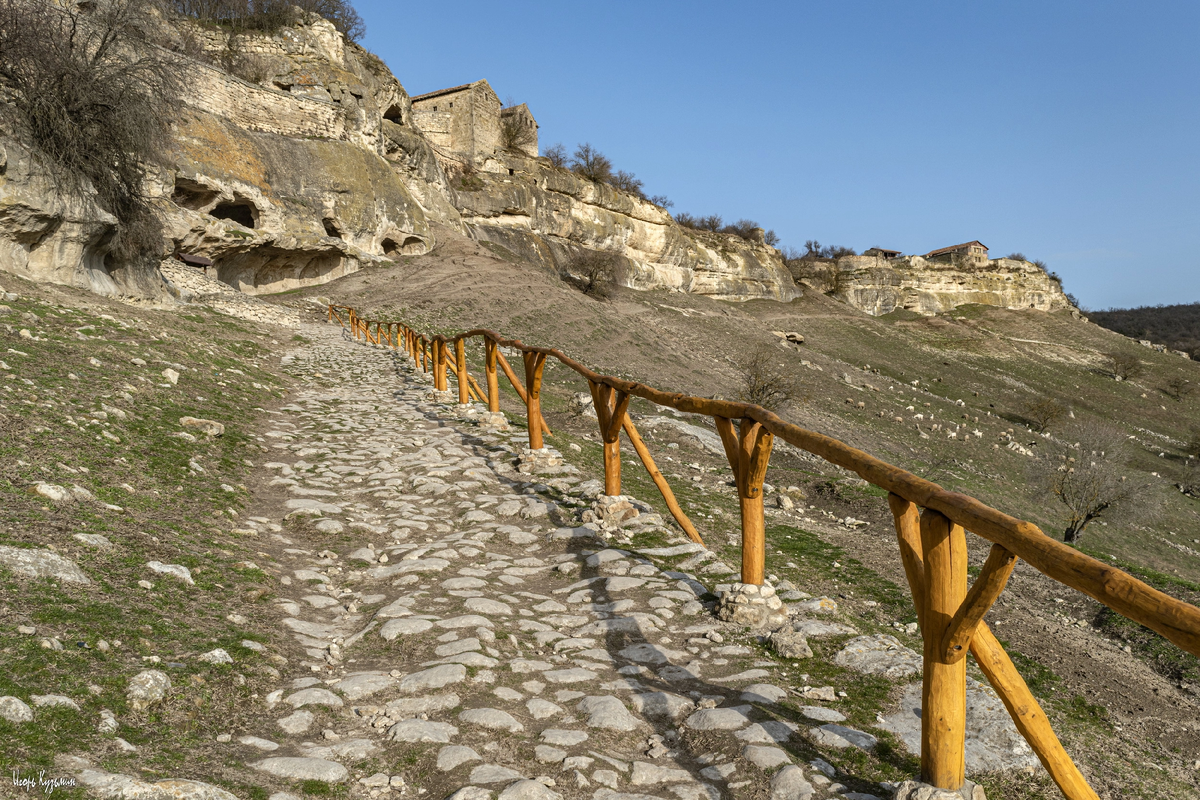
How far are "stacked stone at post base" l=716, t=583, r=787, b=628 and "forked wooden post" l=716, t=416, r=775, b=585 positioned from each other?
2.5 inches

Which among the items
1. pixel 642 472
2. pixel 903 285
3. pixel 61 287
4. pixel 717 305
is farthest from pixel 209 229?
pixel 903 285

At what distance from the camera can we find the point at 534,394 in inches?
265

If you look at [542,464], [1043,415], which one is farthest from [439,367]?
[1043,415]

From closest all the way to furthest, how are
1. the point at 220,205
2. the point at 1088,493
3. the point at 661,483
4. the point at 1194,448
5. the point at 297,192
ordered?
the point at 661,483, the point at 1088,493, the point at 220,205, the point at 297,192, the point at 1194,448

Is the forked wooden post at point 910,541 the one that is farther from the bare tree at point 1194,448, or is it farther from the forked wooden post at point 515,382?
the bare tree at point 1194,448

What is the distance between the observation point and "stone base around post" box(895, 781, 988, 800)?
2.00 m

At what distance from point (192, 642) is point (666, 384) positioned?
18531mm

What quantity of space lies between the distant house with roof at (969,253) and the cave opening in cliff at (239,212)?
69.5 metres

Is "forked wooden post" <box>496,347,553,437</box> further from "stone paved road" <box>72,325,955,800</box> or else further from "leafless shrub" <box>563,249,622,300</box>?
"leafless shrub" <box>563,249,622,300</box>

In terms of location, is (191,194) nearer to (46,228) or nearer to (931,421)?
(46,228)

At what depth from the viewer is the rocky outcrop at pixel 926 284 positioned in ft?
208

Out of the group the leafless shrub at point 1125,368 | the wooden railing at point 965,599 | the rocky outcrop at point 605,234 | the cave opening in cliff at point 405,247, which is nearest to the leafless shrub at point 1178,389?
the leafless shrub at point 1125,368

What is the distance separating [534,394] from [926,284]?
6955 centimetres

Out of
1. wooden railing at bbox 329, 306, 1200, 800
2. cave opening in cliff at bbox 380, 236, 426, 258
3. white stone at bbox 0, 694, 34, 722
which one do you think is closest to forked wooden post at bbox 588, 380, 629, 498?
wooden railing at bbox 329, 306, 1200, 800
